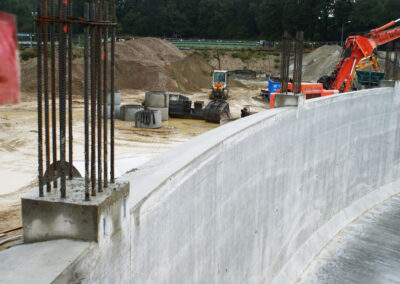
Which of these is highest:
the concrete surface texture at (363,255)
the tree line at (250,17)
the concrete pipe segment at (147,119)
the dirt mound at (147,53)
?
the tree line at (250,17)

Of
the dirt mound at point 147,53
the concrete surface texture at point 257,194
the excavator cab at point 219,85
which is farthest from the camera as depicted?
the dirt mound at point 147,53

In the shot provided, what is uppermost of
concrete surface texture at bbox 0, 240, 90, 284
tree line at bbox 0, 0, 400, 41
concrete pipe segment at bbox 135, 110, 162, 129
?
tree line at bbox 0, 0, 400, 41

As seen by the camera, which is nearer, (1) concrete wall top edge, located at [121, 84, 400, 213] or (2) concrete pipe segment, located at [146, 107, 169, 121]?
(1) concrete wall top edge, located at [121, 84, 400, 213]

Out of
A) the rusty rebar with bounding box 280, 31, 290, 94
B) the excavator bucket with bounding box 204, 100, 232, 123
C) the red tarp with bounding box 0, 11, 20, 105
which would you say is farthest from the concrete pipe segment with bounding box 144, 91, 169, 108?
the red tarp with bounding box 0, 11, 20, 105

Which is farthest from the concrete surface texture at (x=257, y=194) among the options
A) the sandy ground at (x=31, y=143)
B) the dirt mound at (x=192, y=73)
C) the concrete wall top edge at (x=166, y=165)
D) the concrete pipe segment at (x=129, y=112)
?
the dirt mound at (x=192, y=73)

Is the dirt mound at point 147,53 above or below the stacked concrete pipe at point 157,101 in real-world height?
above

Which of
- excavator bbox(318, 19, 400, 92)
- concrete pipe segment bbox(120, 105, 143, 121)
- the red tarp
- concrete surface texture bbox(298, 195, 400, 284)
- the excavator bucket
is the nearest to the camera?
the red tarp

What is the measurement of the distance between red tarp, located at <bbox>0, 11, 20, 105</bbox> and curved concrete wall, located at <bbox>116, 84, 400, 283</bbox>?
145 centimetres

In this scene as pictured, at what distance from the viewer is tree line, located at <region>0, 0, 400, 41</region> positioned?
71.4m

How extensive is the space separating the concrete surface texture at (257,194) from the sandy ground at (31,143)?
3248 millimetres

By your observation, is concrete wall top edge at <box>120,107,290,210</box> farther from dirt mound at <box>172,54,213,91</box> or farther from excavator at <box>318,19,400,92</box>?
dirt mound at <box>172,54,213,91</box>

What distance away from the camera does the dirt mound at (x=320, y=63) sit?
2042 inches

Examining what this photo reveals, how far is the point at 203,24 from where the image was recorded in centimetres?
10069

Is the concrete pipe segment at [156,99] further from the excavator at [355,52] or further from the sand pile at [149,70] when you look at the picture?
the sand pile at [149,70]
